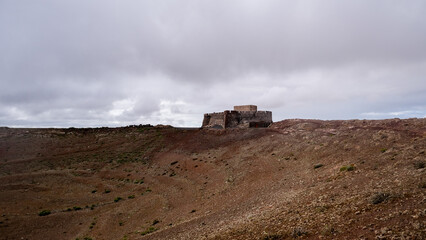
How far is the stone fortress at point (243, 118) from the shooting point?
156ft

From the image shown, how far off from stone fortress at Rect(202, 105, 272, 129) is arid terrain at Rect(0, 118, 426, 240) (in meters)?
4.37

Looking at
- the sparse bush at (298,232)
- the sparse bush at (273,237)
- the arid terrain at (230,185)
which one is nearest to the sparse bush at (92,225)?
→ the arid terrain at (230,185)

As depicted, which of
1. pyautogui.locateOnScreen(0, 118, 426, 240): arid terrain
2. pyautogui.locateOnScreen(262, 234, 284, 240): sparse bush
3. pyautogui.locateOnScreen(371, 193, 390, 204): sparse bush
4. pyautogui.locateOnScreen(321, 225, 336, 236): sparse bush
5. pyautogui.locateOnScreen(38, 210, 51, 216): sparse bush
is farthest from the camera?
pyautogui.locateOnScreen(38, 210, 51, 216): sparse bush

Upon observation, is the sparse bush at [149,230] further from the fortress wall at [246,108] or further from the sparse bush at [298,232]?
the fortress wall at [246,108]

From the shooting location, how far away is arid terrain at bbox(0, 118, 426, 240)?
10.9 meters

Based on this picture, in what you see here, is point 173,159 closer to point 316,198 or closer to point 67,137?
point 316,198

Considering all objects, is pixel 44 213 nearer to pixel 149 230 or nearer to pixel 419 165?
pixel 149 230

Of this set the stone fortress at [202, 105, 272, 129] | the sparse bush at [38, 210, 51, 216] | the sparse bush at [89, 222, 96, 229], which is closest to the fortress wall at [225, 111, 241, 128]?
the stone fortress at [202, 105, 272, 129]

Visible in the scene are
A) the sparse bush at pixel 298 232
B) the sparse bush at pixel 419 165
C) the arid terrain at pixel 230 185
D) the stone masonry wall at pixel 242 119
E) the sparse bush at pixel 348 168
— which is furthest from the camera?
the stone masonry wall at pixel 242 119

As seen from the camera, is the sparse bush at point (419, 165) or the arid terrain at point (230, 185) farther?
the sparse bush at point (419, 165)

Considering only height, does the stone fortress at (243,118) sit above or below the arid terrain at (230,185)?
above

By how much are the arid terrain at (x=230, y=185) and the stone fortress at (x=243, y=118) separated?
437cm

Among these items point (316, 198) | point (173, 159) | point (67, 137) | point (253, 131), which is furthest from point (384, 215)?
point (67, 137)

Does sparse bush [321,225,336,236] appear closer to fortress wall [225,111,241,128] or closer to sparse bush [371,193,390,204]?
sparse bush [371,193,390,204]
